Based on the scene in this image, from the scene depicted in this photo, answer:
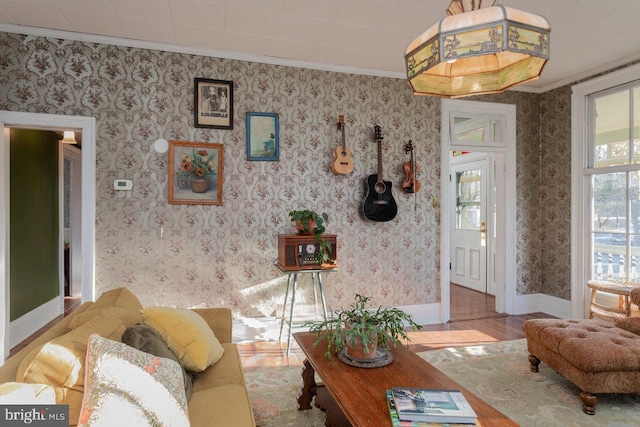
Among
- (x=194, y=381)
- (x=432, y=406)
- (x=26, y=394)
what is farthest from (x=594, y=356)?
(x=26, y=394)

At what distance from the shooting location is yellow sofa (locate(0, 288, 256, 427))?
120 centimetres

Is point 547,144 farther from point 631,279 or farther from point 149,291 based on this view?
point 149,291

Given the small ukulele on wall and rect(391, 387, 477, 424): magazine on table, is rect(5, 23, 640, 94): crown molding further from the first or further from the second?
rect(391, 387, 477, 424): magazine on table

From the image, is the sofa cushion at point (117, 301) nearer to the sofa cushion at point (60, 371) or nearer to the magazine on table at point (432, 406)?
the sofa cushion at point (60, 371)

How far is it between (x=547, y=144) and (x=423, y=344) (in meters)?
2.85

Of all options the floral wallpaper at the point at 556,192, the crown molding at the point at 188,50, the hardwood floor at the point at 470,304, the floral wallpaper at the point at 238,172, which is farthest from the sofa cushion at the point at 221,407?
the floral wallpaper at the point at 556,192

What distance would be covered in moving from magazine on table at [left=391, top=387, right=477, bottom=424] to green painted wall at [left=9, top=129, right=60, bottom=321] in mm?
3805

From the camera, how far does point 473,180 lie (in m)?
5.94

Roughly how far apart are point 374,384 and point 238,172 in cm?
243

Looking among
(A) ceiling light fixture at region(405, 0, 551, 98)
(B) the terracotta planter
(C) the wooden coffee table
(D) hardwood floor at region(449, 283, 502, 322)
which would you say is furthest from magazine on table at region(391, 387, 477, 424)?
(D) hardwood floor at region(449, 283, 502, 322)

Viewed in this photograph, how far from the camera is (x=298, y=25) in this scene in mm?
3037

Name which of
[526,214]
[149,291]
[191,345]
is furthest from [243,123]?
[526,214]

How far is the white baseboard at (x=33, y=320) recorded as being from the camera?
3.60m

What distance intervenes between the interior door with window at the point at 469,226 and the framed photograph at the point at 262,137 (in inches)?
133
